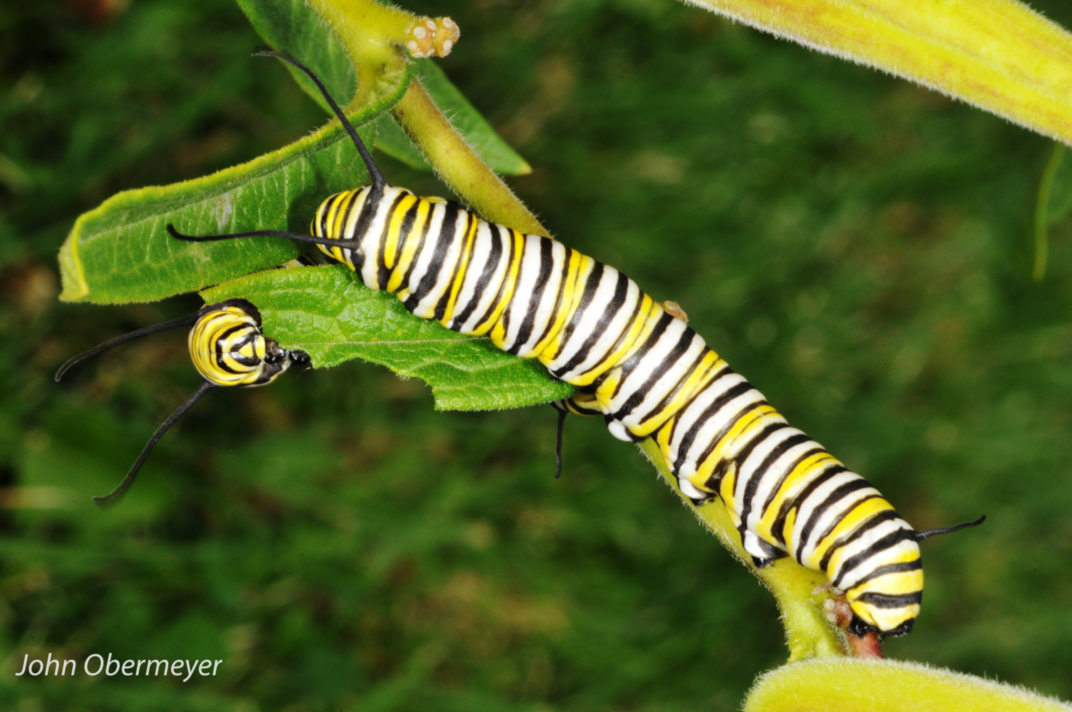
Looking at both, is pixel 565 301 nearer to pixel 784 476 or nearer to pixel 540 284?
pixel 540 284

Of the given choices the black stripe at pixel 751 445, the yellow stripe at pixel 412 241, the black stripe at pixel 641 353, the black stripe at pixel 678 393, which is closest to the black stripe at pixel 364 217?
the yellow stripe at pixel 412 241

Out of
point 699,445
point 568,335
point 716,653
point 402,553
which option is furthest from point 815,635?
point 716,653

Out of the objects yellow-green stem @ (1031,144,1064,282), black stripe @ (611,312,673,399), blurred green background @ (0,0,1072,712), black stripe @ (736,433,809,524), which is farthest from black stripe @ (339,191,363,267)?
blurred green background @ (0,0,1072,712)

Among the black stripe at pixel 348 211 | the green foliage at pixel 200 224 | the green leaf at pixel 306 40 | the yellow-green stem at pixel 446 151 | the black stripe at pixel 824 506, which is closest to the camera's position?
the green foliage at pixel 200 224

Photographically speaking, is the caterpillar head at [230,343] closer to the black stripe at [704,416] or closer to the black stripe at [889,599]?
the black stripe at [704,416]

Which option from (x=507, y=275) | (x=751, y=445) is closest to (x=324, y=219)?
(x=507, y=275)
